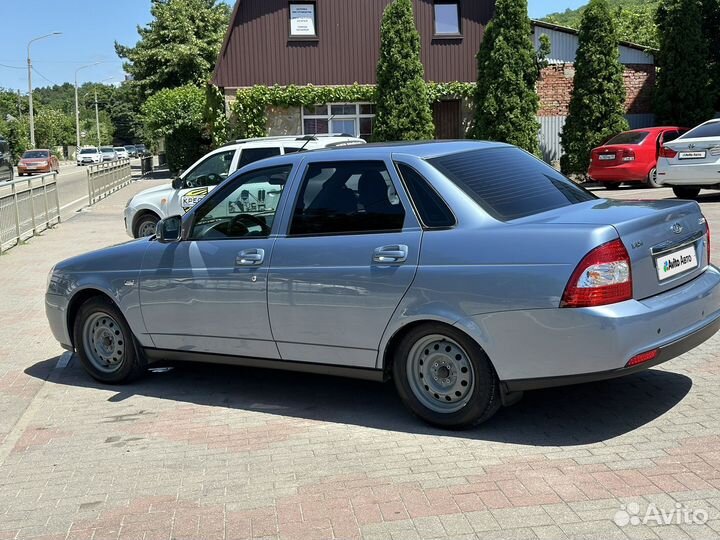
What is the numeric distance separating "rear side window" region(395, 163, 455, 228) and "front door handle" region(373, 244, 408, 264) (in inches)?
8.1

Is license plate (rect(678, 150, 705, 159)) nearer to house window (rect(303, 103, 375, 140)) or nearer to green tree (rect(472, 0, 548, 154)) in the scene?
green tree (rect(472, 0, 548, 154))

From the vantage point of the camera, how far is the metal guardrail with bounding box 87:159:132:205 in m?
26.3

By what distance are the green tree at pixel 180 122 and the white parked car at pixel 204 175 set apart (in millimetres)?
20968

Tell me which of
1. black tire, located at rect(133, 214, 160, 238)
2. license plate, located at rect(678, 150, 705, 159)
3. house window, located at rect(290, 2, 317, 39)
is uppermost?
house window, located at rect(290, 2, 317, 39)

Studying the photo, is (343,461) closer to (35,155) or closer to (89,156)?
(35,155)

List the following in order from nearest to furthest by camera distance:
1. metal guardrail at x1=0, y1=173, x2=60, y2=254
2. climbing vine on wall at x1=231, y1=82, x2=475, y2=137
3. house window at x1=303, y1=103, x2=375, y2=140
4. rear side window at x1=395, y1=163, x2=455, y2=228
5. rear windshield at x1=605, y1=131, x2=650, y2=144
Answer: rear side window at x1=395, y1=163, x2=455, y2=228, metal guardrail at x1=0, y1=173, x2=60, y2=254, rear windshield at x1=605, y1=131, x2=650, y2=144, climbing vine on wall at x1=231, y1=82, x2=475, y2=137, house window at x1=303, y1=103, x2=375, y2=140

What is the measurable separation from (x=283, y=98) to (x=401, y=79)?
3953 millimetres

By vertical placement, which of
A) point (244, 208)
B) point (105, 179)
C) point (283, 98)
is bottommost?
point (105, 179)

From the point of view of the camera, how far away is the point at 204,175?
1384 centimetres

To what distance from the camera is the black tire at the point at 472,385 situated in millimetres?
4906

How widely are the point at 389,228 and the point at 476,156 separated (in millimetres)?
820

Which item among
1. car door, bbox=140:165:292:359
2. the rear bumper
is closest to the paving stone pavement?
the rear bumper

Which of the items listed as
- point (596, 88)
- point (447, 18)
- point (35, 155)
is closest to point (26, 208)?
point (596, 88)

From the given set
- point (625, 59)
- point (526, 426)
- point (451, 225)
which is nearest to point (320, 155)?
point (451, 225)
